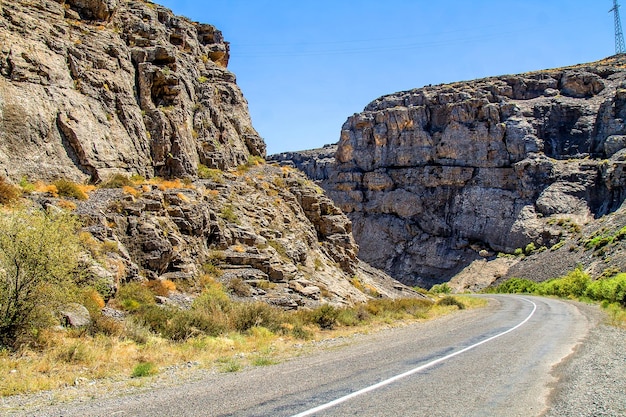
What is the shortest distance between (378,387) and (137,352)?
21.1ft

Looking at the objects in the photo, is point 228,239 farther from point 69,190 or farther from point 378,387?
point 378,387

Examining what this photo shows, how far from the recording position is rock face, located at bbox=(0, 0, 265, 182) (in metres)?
20.2

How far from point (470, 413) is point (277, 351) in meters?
7.30

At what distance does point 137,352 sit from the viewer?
11062mm

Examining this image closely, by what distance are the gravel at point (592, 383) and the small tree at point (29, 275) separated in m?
10.8

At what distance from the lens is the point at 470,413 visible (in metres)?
6.19

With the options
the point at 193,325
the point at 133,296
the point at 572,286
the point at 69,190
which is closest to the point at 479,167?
the point at 572,286

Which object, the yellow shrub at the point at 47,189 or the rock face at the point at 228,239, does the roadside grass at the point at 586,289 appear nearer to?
the rock face at the point at 228,239

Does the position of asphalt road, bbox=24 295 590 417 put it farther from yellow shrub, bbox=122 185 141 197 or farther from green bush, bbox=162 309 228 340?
yellow shrub, bbox=122 185 141 197

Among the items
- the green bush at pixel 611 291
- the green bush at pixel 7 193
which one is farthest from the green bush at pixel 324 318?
the green bush at pixel 611 291

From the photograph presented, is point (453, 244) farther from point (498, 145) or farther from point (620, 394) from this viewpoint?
point (620, 394)

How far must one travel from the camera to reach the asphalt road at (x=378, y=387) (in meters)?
6.46

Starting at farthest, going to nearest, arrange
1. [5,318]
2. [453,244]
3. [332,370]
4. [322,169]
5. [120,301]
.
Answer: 1. [322,169]
2. [453,244]
3. [120,301]
4. [5,318]
5. [332,370]

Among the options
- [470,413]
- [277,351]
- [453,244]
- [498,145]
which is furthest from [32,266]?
[498,145]
